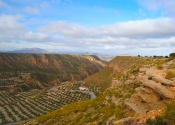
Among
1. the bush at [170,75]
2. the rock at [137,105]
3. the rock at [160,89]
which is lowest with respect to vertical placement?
the rock at [137,105]

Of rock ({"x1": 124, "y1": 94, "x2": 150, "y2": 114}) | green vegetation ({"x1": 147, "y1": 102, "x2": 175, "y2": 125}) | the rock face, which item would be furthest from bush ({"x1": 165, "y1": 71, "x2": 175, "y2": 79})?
green vegetation ({"x1": 147, "y1": 102, "x2": 175, "y2": 125})

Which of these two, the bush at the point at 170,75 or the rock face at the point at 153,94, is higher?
A: the bush at the point at 170,75

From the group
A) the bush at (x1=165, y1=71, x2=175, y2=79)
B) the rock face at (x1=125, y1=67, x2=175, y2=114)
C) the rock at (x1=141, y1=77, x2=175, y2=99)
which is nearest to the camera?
the rock at (x1=141, y1=77, x2=175, y2=99)

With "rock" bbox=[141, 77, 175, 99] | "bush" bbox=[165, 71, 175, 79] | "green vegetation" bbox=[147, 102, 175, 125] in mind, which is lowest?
"green vegetation" bbox=[147, 102, 175, 125]

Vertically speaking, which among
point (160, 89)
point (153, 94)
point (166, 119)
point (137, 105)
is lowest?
point (137, 105)

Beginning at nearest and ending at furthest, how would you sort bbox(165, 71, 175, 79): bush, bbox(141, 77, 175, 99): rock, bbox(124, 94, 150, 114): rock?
bbox(141, 77, 175, 99): rock < bbox(165, 71, 175, 79): bush < bbox(124, 94, 150, 114): rock

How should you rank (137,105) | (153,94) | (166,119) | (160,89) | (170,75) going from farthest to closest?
(137,105), (153,94), (170,75), (160,89), (166,119)

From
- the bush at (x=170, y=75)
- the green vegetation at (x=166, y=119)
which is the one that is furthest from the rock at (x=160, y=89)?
the green vegetation at (x=166, y=119)

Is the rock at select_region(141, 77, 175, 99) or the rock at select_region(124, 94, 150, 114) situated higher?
the rock at select_region(141, 77, 175, 99)

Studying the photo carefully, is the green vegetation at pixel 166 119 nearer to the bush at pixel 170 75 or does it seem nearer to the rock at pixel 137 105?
the rock at pixel 137 105

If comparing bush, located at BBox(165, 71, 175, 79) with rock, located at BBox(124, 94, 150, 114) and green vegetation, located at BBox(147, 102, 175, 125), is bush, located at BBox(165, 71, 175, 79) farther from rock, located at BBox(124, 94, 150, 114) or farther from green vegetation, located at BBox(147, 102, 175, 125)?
green vegetation, located at BBox(147, 102, 175, 125)

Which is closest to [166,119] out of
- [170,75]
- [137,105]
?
[170,75]

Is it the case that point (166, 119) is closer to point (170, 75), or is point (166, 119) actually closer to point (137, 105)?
point (170, 75)

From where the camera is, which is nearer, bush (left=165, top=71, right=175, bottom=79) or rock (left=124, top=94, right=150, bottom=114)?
bush (left=165, top=71, right=175, bottom=79)
